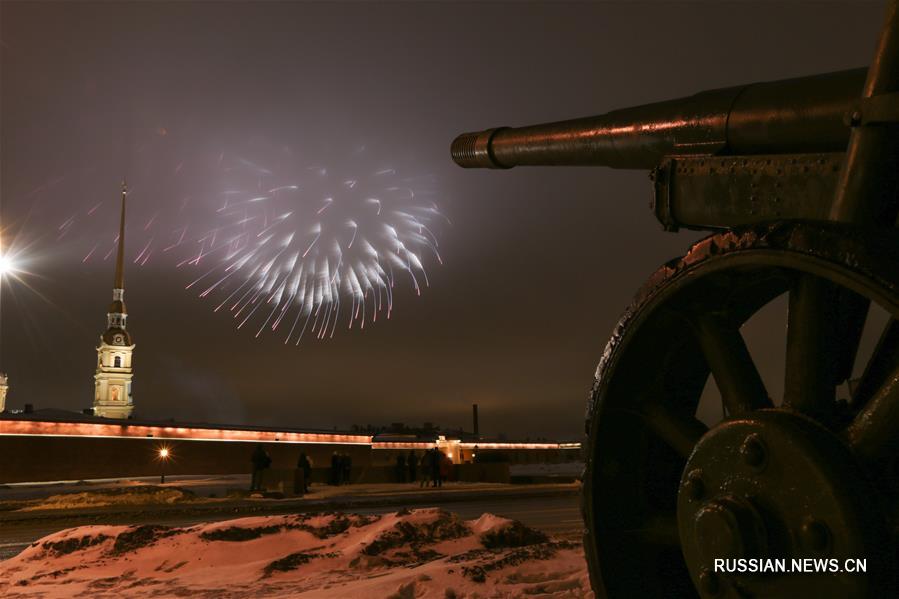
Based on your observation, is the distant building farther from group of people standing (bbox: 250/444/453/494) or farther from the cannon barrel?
the cannon barrel

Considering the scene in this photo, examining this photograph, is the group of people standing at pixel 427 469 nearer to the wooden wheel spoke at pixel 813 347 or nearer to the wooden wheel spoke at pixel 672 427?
the wooden wheel spoke at pixel 672 427

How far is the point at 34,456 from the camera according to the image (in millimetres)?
35750

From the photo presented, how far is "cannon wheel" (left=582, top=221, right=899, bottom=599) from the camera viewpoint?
1.99 meters

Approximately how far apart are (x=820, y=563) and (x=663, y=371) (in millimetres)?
908

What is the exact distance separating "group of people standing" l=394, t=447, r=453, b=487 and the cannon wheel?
2478cm

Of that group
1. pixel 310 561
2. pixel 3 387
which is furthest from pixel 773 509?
pixel 3 387

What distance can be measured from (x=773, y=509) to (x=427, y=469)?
27.5m

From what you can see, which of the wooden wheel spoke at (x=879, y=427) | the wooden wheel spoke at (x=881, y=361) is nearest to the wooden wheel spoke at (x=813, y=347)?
the wooden wheel spoke at (x=879, y=427)

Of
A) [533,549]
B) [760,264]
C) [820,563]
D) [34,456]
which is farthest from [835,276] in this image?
[34,456]

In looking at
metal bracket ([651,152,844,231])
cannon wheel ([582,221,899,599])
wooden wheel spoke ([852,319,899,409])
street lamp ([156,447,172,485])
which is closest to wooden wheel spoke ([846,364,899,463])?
cannon wheel ([582,221,899,599])

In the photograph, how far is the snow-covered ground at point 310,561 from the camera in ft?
19.0

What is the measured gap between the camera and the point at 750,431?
2.23m

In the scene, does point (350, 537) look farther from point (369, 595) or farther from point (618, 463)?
point (618, 463)

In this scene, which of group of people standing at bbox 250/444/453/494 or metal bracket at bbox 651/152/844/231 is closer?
metal bracket at bbox 651/152/844/231
